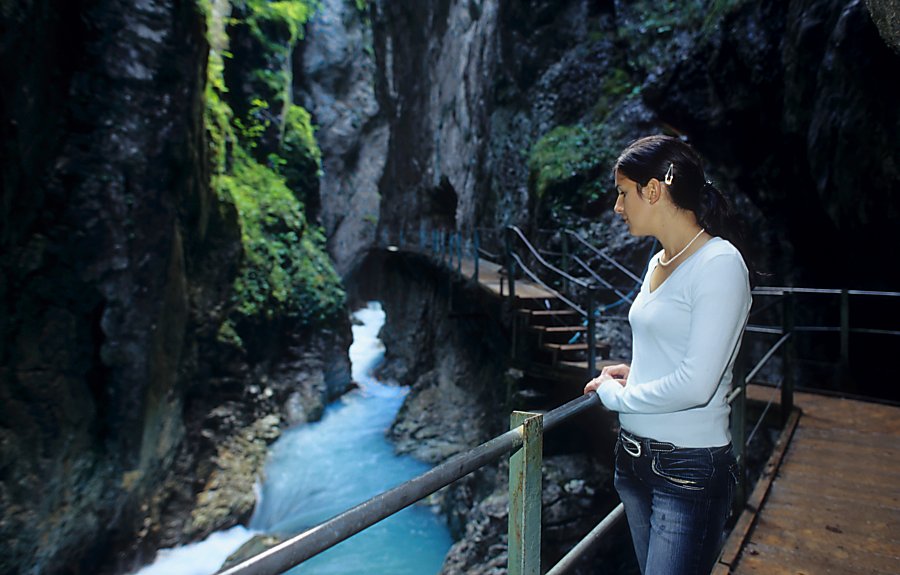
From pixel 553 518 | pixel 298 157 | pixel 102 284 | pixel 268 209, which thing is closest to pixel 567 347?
pixel 553 518

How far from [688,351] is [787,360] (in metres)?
4.06

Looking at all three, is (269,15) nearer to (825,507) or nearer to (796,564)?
(825,507)

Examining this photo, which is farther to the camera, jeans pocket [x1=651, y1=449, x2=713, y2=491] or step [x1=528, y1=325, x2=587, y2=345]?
step [x1=528, y1=325, x2=587, y2=345]

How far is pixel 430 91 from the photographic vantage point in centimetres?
2131

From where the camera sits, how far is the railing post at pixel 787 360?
449 cm

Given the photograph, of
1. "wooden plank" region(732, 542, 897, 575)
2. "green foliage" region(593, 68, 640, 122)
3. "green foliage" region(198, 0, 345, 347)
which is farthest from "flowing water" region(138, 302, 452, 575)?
"green foliage" region(593, 68, 640, 122)

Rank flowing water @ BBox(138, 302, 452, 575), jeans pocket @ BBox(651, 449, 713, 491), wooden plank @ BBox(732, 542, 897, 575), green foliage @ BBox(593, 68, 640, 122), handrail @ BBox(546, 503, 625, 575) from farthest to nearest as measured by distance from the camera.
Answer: green foliage @ BBox(593, 68, 640, 122), flowing water @ BBox(138, 302, 452, 575), wooden plank @ BBox(732, 542, 897, 575), handrail @ BBox(546, 503, 625, 575), jeans pocket @ BBox(651, 449, 713, 491)

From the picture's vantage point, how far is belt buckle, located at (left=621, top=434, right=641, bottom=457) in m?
1.51

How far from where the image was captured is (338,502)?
10.6 m

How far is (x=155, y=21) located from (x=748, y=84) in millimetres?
9040

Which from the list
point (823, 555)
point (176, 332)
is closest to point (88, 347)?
point (176, 332)

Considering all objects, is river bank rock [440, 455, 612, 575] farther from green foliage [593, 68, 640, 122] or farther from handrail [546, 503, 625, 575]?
green foliage [593, 68, 640, 122]

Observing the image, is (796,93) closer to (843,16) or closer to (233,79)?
(843,16)

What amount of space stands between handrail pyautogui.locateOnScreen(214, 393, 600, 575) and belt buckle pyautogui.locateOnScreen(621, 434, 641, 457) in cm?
35
